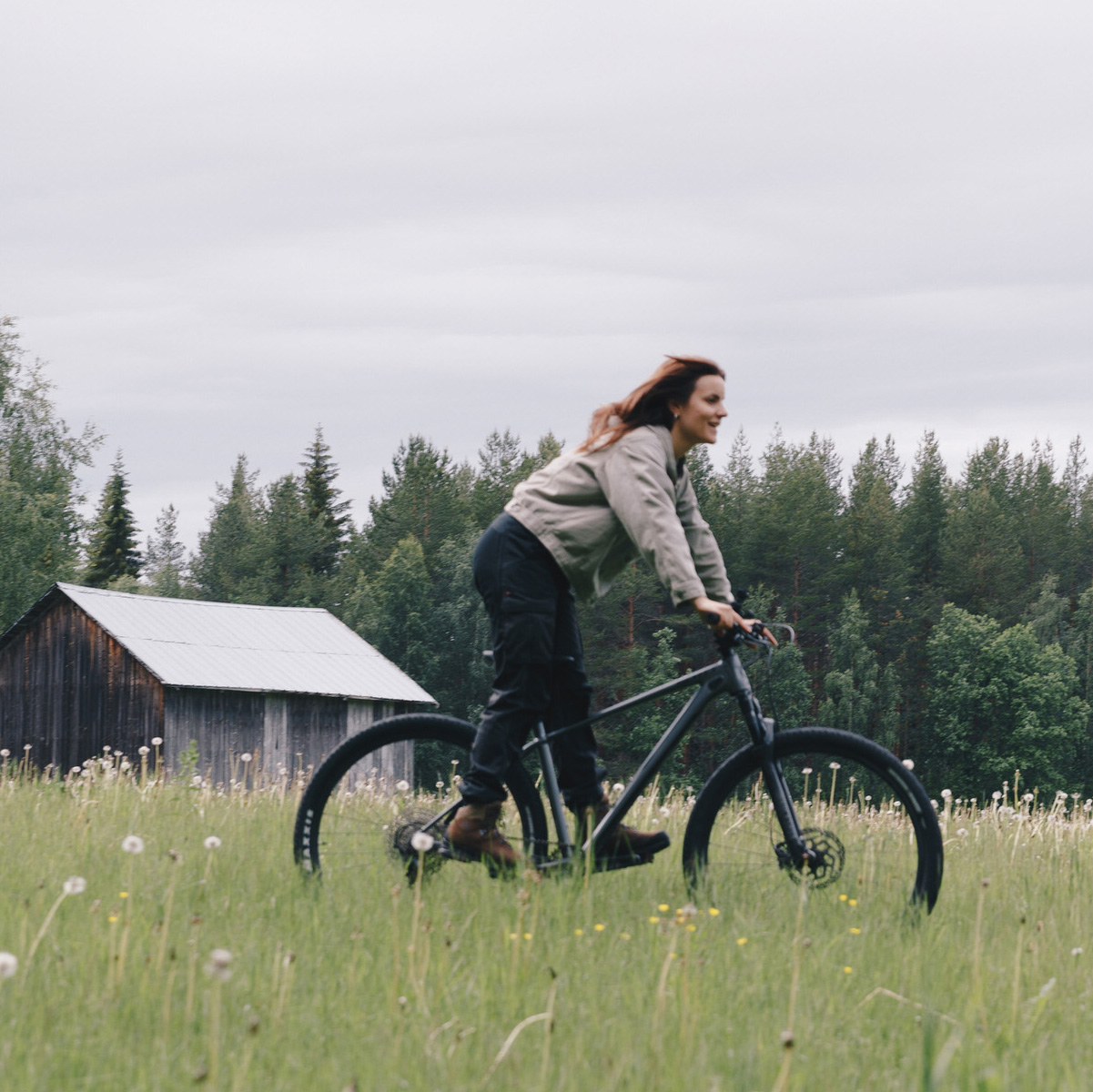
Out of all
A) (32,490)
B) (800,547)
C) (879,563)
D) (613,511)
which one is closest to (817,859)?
(613,511)

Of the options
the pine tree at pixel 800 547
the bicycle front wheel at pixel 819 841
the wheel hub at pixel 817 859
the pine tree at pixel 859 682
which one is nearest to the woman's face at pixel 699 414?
the bicycle front wheel at pixel 819 841

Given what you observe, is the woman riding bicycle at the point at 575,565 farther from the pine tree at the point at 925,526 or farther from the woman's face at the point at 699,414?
the pine tree at the point at 925,526

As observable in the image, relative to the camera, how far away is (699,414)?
15.1 ft

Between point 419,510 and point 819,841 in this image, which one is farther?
point 419,510

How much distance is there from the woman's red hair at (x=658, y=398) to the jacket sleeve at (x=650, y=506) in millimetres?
110

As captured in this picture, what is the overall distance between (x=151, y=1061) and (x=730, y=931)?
1.80 meters

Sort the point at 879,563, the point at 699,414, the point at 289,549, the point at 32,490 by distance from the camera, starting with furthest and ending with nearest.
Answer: the point at 289,549
the point at 879,563
the point at 32,490
the point at 699,414

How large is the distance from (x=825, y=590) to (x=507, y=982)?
211 ft

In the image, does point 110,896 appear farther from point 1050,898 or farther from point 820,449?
point 820,449

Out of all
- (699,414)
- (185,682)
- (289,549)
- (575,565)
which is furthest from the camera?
(289,549)

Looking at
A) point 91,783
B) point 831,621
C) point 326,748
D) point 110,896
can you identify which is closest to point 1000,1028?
point 110,896

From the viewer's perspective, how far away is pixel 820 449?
75.4 meters

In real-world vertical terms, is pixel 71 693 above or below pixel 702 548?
below

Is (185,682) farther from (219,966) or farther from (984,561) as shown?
(984,561)
